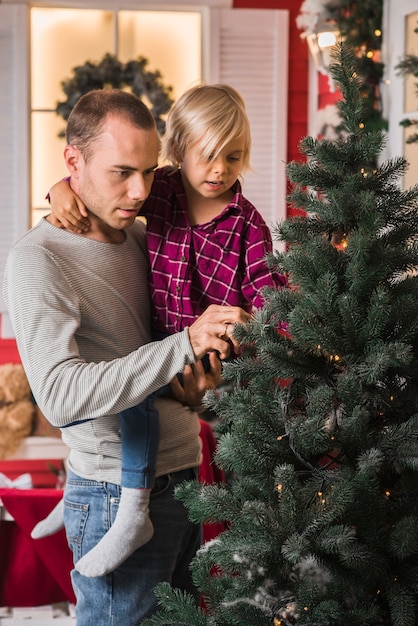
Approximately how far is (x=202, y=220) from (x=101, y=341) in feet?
1.79

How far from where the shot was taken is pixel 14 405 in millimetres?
5066

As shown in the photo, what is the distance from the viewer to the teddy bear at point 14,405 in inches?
198

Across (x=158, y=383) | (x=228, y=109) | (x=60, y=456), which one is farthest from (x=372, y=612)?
(x=60, y=456)

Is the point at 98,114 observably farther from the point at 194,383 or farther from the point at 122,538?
the point at 122,538

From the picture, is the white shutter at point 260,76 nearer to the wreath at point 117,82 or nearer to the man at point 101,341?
the wreath at point 117,82

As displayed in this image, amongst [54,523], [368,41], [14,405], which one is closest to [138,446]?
[54,523]

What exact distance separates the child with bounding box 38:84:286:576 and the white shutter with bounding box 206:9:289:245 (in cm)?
309

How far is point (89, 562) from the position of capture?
1.84 m

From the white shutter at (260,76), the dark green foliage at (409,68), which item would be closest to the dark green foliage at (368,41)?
the dark green foliage at (409,68)

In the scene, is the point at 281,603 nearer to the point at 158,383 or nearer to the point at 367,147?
→ the point at 158,383

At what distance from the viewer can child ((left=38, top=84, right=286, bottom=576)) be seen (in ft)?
7.02

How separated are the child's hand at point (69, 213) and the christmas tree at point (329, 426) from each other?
0.59 m

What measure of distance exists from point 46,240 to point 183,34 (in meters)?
3.99

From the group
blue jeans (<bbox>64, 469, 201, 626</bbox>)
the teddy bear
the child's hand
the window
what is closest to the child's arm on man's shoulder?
the child's hand
